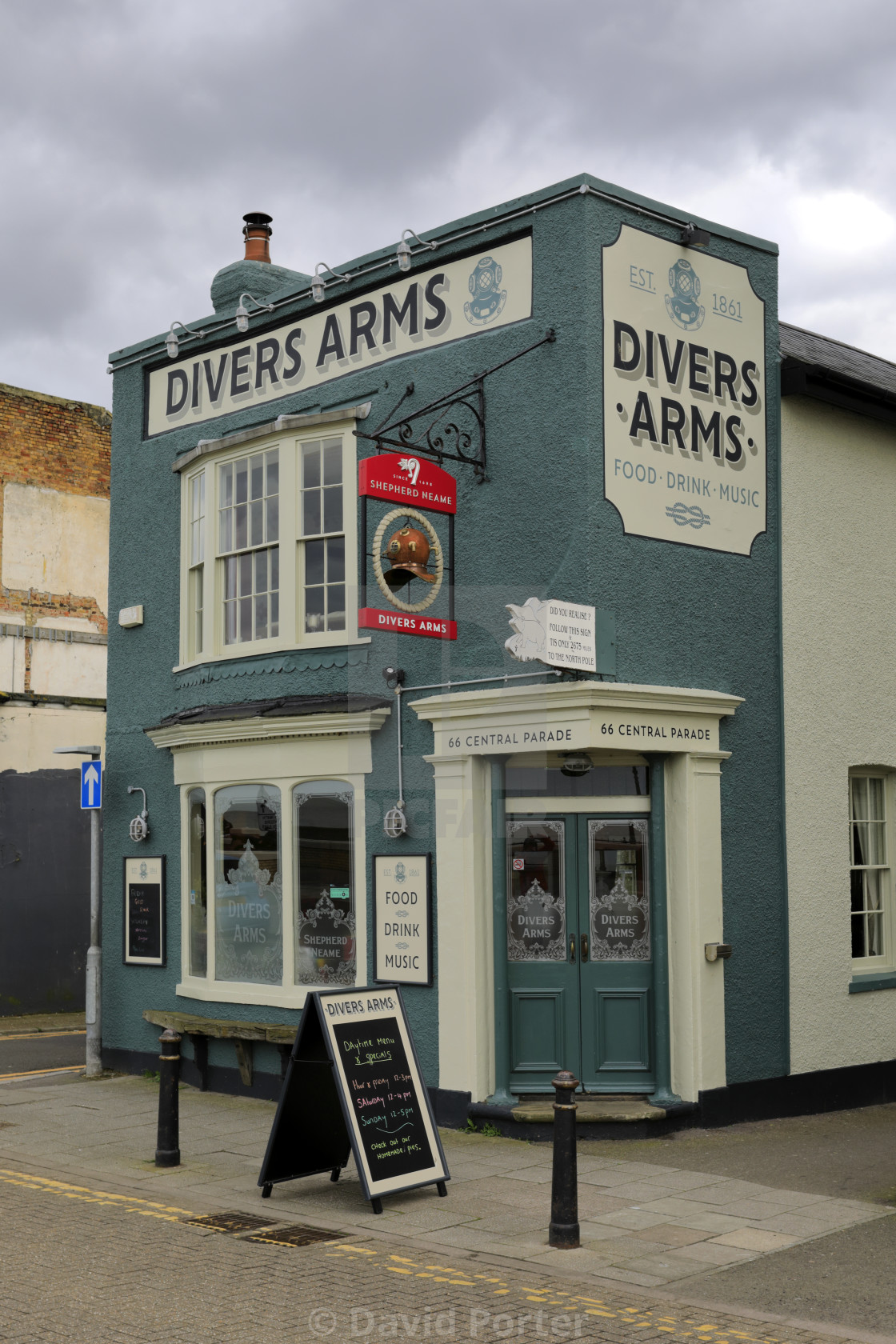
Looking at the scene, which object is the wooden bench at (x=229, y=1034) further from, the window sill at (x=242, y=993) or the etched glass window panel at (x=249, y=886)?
the etched glass window panel at (x=249, y=886)

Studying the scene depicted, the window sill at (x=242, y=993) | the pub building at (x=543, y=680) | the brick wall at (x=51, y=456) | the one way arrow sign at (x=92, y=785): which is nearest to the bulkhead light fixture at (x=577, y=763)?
the pub building at (x=543, y=680)

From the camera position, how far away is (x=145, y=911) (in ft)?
45.1

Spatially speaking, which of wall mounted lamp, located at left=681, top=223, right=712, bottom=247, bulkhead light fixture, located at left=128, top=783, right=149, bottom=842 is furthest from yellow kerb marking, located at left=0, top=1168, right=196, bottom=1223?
wall mounted lamp, located at left=681, top=223, right=712, bottom=247

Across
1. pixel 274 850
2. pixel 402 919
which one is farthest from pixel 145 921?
pixel 402 919

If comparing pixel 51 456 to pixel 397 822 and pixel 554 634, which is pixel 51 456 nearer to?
pixel 397 822

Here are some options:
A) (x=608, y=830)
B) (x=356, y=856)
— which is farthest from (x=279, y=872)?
(x=608, y=830)

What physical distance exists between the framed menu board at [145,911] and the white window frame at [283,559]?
2034 mm

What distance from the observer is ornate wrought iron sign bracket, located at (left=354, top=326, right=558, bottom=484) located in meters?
10.8

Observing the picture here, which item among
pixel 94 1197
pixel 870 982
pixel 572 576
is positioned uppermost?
pixel 572 576

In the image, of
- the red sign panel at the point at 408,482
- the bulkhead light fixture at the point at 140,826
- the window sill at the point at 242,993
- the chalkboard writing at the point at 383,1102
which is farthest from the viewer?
the bulkhead light fixture at the point at 140,826

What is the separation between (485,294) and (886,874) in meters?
6.43

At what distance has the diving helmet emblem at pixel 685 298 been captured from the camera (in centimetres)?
1112

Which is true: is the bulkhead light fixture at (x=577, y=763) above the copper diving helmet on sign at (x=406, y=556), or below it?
below

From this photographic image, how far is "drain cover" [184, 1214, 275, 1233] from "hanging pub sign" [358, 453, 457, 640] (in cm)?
394
